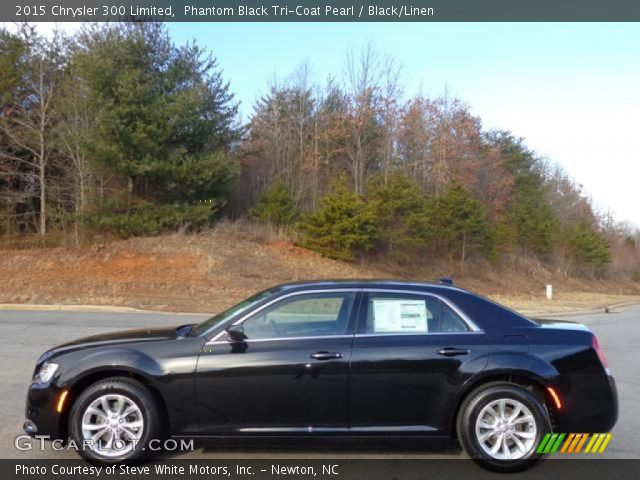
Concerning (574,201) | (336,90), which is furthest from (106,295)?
(574,201)

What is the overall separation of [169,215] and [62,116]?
26.1ft

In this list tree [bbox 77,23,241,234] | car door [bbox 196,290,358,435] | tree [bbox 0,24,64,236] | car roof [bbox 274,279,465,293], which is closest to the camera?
car door [bbox 196,290,358,435]

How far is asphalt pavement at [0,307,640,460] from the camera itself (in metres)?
5.04

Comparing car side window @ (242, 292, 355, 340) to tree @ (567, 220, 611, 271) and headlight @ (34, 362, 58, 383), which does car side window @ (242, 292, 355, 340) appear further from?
tree @ (567, 220, 611, 271)

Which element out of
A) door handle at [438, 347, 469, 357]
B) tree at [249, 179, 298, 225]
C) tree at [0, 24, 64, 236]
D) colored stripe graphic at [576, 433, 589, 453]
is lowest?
colored stripe graphic at [576, 433, 589, 453]

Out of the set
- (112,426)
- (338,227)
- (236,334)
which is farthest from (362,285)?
(338,227)

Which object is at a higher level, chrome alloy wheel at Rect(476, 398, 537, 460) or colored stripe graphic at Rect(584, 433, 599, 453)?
chrome alloy wheel at Rect(476, 398, 537, 460)

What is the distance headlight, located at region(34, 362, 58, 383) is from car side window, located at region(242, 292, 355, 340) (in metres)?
1.61

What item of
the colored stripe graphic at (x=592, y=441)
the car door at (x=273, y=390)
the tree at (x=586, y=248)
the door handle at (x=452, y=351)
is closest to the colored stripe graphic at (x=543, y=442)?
the colored stripe graphic at (x=592, y=441)

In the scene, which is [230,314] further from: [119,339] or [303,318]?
[119,339]

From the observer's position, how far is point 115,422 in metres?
4.66

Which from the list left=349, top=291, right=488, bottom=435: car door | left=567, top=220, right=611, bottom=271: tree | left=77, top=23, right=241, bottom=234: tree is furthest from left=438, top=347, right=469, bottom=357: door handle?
left=567, top=220, right=611, bottom=271: tree

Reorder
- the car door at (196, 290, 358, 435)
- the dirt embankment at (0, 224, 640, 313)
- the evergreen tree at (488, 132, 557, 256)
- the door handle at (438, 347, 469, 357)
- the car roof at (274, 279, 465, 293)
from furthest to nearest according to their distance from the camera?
the evergreen tree at (488, 132, 557, 256), the dirt embankment at (0, 224, 640, 313), the car roof at (274, 279, 465, 293), the door handle at (438, 347, 469, 357), the car door at (196, 290, 358, 435)

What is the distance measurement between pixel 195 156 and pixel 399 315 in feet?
73.5
